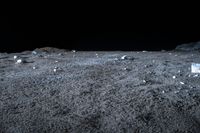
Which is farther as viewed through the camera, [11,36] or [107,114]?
[11,36]

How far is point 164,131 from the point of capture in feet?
6.90

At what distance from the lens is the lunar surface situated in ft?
7.09

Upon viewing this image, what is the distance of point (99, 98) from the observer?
2576 mm

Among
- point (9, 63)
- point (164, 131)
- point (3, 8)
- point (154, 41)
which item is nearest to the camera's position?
Result: point (164, 131)

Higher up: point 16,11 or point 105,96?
point 16,11

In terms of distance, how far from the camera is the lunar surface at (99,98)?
7.09ft

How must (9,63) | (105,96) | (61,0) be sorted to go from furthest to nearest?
(61,0) < (9,63) < (105,96)

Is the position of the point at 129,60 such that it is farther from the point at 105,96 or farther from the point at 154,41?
the point at 154,41

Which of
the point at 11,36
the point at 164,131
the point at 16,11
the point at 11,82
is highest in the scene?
the point at 16,11

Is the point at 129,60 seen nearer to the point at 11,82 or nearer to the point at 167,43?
the point at 11,82

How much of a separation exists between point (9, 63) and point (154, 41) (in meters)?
4.37

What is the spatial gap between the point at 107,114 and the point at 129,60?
185 centimetres

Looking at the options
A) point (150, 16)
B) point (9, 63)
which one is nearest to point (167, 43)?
point (150, 16)

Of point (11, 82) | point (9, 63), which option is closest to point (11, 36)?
point (9, 63)
